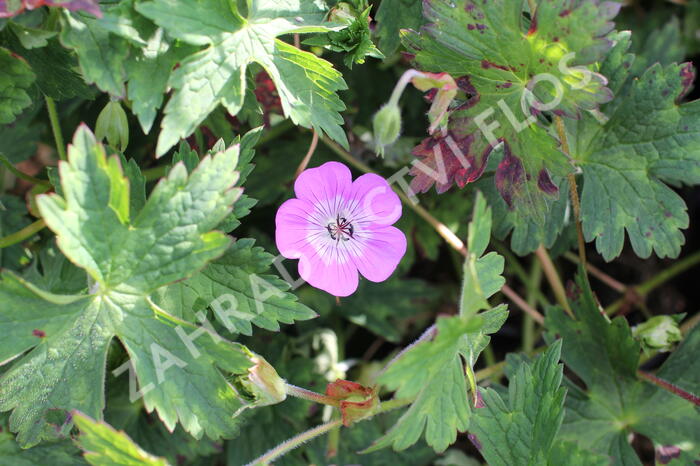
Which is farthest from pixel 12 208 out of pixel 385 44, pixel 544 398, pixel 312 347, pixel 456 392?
pixel 544 398

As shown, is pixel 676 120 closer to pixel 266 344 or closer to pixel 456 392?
pixel 456 392

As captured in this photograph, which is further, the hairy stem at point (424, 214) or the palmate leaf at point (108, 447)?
the hairy stem at point (424, 214)

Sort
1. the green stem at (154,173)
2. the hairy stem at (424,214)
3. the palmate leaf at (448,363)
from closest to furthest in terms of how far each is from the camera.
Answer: the palmate leaf at (448,363) → the hairy stem at (424,214) → the green stem at (154,173)

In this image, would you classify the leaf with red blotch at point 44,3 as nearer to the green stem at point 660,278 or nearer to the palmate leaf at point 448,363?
the palmate leaf at point 448,363

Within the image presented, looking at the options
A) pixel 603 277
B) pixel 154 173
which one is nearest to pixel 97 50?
pixel 154 173

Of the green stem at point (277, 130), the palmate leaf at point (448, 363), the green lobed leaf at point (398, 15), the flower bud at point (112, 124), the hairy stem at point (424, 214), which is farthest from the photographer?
the green stem at point (277, 130)

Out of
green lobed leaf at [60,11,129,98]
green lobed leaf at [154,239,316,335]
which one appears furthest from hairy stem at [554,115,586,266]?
green lobed leaf at [60,11,129,98]

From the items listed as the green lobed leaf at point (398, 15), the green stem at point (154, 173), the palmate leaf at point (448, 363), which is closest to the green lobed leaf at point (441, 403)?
the palmate leaf at point (448, 363)
